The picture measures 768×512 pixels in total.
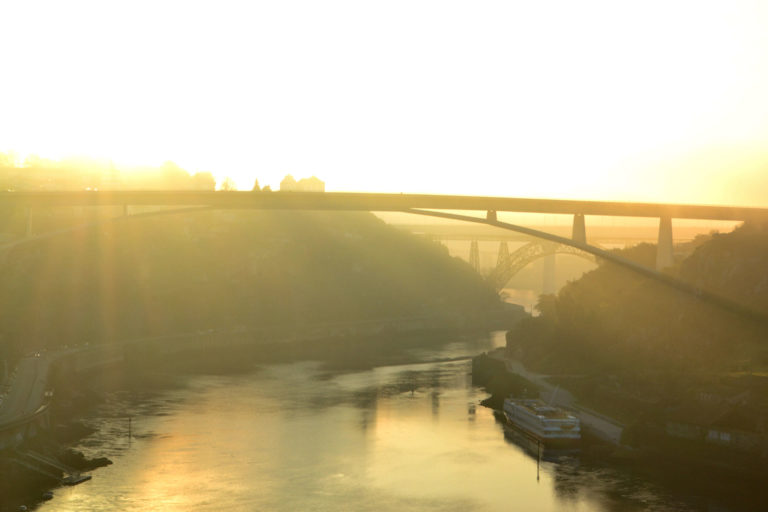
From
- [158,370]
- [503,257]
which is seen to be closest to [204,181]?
[503,257]

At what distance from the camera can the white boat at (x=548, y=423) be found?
59.3 metres

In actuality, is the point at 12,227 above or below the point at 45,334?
above

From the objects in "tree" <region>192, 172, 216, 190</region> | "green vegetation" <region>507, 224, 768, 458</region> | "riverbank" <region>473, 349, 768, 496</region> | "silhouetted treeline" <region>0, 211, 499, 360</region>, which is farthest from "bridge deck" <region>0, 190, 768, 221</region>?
"tree" <region>192, 172, 216, 190</region>

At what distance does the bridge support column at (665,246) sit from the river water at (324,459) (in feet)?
73.4

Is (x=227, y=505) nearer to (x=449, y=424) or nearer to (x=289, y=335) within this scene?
(x=449, y=424)

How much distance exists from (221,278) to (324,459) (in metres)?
80.6

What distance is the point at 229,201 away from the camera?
85375 millimetres

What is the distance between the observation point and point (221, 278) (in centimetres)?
13188

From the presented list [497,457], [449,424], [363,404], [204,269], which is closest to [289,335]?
[204,269]

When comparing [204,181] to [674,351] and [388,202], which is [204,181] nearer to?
[388,202]

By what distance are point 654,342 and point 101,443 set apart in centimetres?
4011

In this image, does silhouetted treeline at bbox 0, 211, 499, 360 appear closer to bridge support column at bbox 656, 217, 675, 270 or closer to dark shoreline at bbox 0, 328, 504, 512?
dark shoreline at bbox 0, 328, 504, 512

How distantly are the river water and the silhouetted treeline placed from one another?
19844mm

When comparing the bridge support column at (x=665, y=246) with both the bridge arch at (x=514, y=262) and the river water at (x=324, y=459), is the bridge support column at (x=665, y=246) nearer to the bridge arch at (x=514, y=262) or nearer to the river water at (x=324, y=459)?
the river water at (x=324, y=459)
